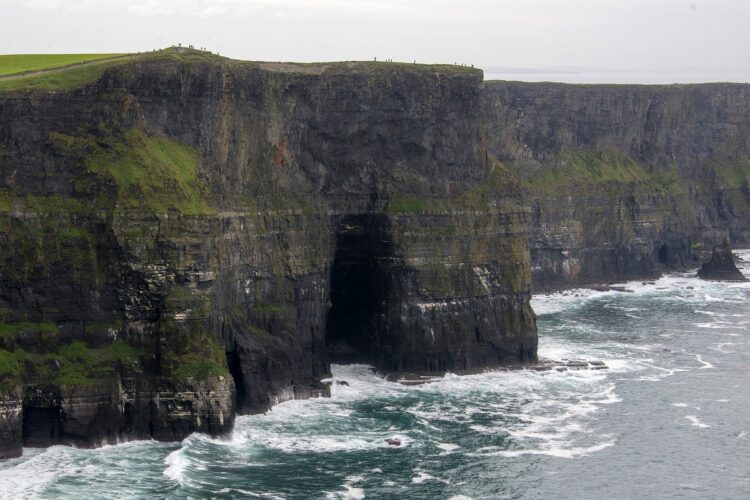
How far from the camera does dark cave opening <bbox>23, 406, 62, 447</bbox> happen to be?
7656 cm

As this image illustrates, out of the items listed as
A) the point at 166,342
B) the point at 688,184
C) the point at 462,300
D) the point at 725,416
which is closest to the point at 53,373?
the point at 166,342

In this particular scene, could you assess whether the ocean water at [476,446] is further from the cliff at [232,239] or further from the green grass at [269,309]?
the green grass at [269,309]

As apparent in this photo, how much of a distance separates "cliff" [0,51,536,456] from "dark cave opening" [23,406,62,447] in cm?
9

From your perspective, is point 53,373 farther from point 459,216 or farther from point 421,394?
point 459,216

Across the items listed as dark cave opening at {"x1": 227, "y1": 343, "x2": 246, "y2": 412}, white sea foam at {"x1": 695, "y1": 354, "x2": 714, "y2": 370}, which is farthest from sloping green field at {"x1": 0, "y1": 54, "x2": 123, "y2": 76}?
white sea foam at {"x1": 695, "y1": 354, "x2": 714, "y2": 370}

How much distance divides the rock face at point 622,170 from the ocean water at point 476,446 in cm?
4290

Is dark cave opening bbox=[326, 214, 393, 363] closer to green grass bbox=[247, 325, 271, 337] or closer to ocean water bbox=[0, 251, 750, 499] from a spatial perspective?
ocean water bbox=[0, 251, 750, 499]

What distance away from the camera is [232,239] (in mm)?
90438

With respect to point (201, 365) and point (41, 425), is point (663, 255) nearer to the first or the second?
point (201, 365)

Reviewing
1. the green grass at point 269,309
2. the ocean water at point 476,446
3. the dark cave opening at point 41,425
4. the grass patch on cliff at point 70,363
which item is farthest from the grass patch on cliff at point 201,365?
the green grass at point 269,309

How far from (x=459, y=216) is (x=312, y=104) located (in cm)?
1508

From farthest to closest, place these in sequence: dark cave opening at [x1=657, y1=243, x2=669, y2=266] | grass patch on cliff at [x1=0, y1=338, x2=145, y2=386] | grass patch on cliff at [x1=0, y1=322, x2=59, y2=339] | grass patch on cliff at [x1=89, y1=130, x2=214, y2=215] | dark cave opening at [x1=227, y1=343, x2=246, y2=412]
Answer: dark cave opening at [x1=657, y1=243, x2=669, y2=266]
dark cave opening at [x1=227, y1=343, x2=246, y2=412]
grass patch on cliff at [x1=89, y1=130, x2=214, y2=215]
grass patch on cliff at [x1=0, y1=322, x2=59, y2=339]
grass patch on cliff at [x1=0, y1=338, x2=145, y2=386]

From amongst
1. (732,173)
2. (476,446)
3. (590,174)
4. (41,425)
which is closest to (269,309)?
(476,446)

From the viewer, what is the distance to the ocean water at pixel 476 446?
72.6m
